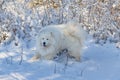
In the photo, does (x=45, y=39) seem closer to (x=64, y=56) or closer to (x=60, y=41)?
(x=60, y=41)

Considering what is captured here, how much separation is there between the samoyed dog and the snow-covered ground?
8.8 inches

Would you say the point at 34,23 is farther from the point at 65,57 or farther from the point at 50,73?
the point at 50,73

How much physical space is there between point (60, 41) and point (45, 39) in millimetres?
308

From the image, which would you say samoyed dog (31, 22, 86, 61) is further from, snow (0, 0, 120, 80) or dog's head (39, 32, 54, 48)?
snow (0, 0, 120, 80)

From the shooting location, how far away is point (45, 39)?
6.53m

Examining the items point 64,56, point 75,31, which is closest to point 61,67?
point 64,56

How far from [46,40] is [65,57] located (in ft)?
1.62

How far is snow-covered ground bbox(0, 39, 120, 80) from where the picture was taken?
17.8ft

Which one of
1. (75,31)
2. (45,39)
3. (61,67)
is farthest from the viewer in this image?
(75,31)

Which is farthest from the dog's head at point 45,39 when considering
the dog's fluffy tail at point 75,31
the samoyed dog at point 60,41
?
the dog's fluffy tail at point 75,31

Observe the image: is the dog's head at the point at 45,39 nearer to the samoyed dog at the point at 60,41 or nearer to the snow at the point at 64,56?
the samoyed dog at the point at 60,41

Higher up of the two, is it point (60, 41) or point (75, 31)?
point (75, 31)

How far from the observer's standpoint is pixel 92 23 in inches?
337

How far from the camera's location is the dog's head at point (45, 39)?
653cm
